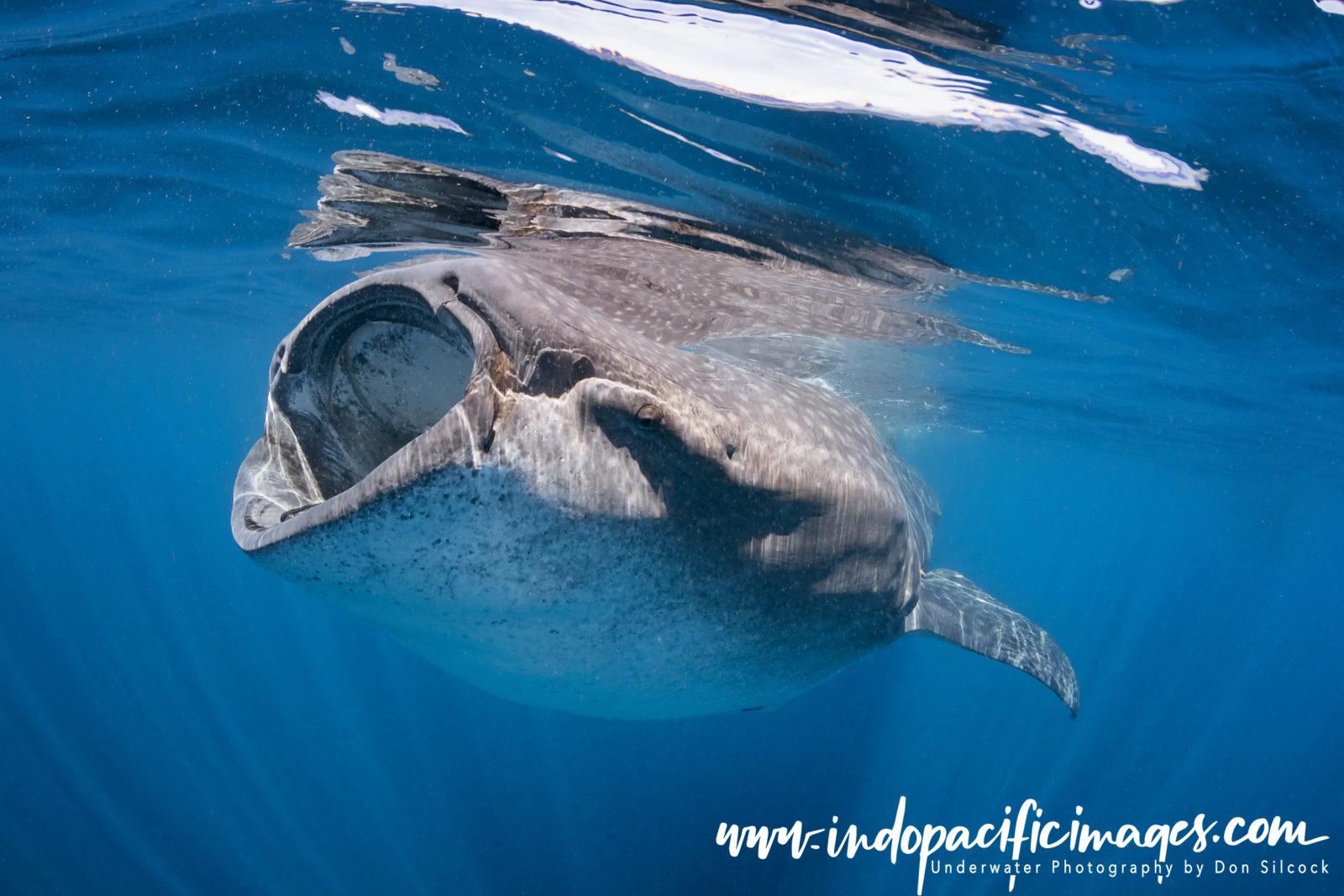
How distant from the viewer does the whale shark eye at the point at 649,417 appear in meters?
2.19

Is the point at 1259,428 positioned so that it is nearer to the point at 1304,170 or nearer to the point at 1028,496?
the point at 1304,170

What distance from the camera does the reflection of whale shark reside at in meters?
1.99

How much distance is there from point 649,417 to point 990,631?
13.4 ft

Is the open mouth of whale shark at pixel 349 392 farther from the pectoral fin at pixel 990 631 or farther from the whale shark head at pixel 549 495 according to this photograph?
the pectoral fin at pixel 990 631

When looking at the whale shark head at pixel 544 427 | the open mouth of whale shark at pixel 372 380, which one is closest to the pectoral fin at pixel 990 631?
the whale shark head at pixel 544 427

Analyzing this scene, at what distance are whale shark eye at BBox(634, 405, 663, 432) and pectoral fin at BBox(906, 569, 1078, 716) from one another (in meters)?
2.97

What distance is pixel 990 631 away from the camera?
5.29 metres

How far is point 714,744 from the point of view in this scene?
1170 cm

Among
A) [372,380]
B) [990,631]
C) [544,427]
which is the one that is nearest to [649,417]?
[544,427]

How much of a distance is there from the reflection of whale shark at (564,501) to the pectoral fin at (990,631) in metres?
1.01

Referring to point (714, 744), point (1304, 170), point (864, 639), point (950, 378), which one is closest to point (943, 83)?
point (1304, 170)

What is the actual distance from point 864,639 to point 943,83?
3859 mm

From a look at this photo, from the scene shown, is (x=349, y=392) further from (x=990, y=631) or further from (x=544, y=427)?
(x=990, y=631)

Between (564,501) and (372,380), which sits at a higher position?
(564,501)
